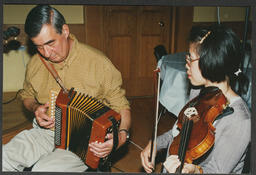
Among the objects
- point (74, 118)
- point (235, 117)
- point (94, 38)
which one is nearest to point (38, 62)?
point (74, 118)

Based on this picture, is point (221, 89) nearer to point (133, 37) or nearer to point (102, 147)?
point (102, 147)

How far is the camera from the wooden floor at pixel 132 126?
234 centimetres

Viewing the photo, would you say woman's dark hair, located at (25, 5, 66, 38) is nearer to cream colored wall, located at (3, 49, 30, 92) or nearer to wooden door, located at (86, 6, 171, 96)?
cream colored wall, located at (3, 49, 30, 92)

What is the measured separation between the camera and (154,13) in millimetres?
3299

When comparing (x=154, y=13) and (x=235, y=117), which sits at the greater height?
(x=154, y=13)

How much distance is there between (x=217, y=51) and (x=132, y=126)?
1952 millimetres

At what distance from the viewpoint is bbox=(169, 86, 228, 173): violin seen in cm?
102

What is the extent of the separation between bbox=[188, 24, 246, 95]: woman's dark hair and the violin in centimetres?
12

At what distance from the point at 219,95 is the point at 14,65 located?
2.36 m

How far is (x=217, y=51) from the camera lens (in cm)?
113

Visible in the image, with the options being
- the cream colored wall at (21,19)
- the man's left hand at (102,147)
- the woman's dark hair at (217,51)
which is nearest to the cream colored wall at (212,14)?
the cream colored wall at (21,19)

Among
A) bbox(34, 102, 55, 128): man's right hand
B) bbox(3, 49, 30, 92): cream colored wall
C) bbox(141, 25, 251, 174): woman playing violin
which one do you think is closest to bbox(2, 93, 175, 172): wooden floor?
bbox(3, 49, 30, 92): cream colored wall

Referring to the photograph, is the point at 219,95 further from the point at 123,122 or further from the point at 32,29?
the point at 32,29

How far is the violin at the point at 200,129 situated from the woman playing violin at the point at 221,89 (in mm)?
55
